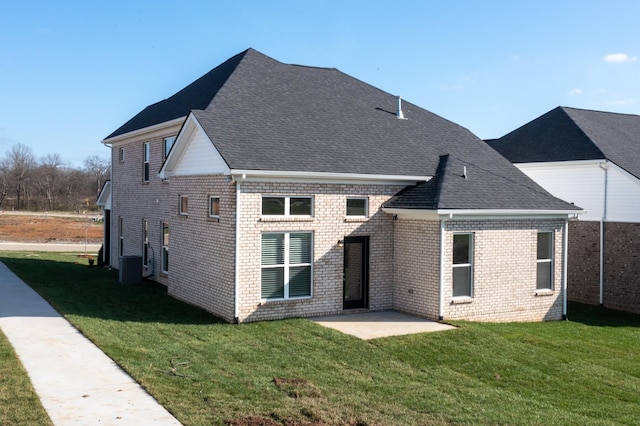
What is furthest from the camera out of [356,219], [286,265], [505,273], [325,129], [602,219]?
[602,219]

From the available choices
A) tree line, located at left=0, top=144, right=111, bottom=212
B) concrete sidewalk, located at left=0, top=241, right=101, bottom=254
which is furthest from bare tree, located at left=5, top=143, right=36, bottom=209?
concrete sidewalk, located at left=0, top=241, right=101, bottom=254

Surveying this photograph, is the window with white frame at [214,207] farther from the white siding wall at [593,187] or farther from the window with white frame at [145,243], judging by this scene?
the white siding wall at [593,187]

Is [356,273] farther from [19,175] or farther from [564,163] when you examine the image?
[19,175]

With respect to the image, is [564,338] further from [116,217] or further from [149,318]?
[116,217]

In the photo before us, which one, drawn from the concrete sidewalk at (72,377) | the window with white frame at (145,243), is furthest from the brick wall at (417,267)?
the window with white frame at (145,243)

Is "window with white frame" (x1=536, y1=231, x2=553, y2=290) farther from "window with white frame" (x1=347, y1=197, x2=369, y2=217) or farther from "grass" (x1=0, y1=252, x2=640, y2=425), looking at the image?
"window with white frame" (x1=347, y1=197, x2=369, y2=217)

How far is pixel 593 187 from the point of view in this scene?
21359 millimetres

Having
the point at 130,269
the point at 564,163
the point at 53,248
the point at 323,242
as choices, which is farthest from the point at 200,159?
the point at 53,248

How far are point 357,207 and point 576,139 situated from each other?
10991mm

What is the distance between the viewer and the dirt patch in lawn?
47781mm

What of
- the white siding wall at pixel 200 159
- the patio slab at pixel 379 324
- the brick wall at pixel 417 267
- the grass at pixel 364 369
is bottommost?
the grass at pixel 364 369

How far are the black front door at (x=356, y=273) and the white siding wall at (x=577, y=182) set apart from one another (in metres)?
9.11

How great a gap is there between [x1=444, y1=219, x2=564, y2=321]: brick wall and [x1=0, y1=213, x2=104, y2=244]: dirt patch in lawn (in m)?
34.0

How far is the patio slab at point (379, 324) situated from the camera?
13.7 metres
